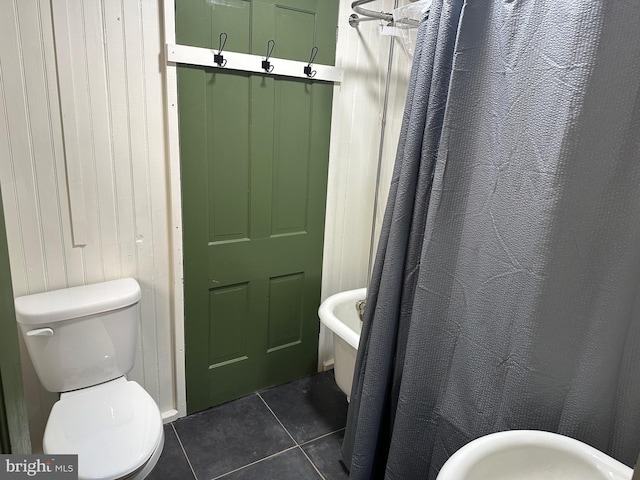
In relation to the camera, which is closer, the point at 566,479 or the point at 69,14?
the point at 566,479

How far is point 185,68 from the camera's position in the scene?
169 cm

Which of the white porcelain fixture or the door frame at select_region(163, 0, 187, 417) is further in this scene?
the door frame at select_region(163, 0, 187, 417)

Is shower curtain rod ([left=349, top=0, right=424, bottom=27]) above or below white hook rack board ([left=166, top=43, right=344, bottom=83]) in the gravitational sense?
above

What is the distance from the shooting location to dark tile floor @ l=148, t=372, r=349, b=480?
178cm

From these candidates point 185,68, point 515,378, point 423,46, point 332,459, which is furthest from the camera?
point 332,459

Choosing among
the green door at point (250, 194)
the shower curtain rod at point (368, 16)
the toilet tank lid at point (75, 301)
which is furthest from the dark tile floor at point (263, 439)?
the shower curtain rod at point (368, 16)

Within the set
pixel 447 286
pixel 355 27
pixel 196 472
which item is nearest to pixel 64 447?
pixel 196 472

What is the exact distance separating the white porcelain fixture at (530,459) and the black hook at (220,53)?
1592mm

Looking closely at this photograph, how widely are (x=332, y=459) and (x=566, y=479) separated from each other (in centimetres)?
116

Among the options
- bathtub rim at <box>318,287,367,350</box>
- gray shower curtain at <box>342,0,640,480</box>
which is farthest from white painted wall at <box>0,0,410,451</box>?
gray shower curtain at <box>342,0,640,480</box>

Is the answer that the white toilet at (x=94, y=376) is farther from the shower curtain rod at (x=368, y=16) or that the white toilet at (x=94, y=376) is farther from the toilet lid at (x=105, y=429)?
the shower curtain rod at (x=368, y=16)

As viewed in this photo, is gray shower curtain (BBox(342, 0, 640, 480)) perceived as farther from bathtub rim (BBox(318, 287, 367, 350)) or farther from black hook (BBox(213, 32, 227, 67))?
black hook (BBox(213, 32, 227, 67))

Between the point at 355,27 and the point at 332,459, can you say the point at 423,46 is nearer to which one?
the point at 355,27

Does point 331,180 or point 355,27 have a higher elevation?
point 355,27
